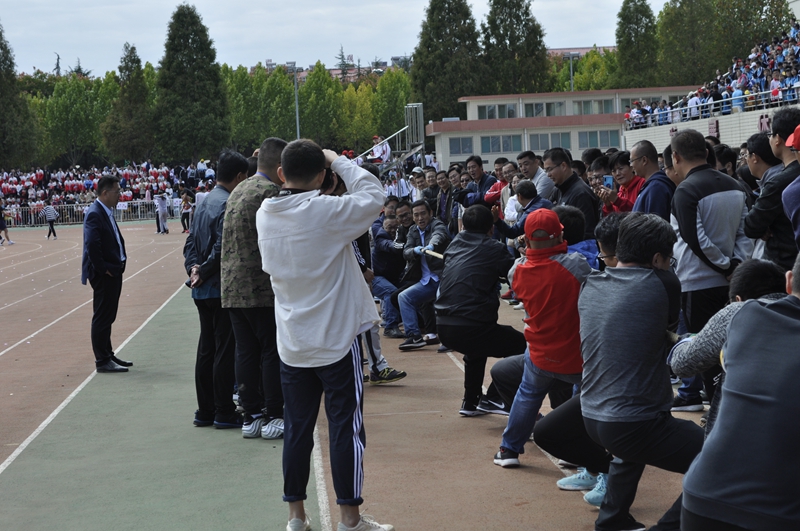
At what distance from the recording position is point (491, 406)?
6.92 m

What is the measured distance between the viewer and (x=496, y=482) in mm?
5371

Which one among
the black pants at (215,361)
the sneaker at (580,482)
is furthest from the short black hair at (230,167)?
the sneaker at (580,482)

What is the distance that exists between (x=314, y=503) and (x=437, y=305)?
2.10 m

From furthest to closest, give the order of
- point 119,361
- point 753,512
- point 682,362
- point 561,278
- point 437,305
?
point 119,361, point 437,305, point 561,278, point 682,362, point 753,512

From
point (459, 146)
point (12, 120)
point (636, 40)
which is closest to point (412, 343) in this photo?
point (459, 146)

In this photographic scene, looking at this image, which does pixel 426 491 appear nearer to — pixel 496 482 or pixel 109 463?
pixel 496 482

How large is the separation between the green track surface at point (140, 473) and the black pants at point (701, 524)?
266 cm

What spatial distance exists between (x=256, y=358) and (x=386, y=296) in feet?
14.3

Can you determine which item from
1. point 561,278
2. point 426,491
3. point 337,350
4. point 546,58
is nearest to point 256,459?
point 426,491

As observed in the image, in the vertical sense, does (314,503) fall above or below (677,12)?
below

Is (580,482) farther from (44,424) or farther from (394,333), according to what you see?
(394,333)

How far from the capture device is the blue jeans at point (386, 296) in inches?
419

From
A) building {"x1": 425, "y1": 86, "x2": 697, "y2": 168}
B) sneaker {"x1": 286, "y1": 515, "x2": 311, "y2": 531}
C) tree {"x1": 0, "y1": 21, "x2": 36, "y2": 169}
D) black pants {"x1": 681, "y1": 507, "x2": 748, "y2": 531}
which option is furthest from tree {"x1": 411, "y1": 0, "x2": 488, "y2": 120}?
black pants {"x1": 681, "y1": 507, "x2": 748, "y2": 531}

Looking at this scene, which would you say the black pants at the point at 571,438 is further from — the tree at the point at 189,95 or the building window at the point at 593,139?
the tree at the point at 189,95
